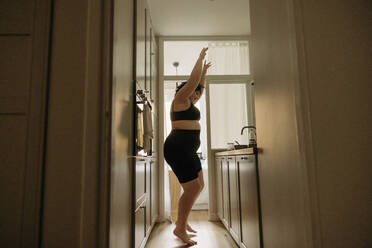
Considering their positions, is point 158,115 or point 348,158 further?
point 158,115

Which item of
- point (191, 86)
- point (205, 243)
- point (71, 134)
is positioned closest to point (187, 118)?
point (191, 86)

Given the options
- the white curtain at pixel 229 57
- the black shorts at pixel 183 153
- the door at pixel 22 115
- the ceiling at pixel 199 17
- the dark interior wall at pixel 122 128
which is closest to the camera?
the door at pixel 22 115

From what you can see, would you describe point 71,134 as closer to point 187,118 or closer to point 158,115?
point 187,118

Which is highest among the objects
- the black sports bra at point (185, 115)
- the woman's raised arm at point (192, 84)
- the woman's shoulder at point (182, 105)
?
the woman's raised arm at point (192, 84)

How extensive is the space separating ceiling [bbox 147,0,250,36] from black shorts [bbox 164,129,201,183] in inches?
64.0

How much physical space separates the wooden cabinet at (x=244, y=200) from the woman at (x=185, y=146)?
0.33 m

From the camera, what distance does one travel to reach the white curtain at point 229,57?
12.2ft

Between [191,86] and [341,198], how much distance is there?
1.48 m

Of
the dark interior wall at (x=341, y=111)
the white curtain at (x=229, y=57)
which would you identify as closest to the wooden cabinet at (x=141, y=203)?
the dark interior wall at (x=341, y=111)

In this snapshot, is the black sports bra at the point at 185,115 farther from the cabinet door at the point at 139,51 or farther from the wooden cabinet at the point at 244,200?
the wooden cabinet at the point at 244,200

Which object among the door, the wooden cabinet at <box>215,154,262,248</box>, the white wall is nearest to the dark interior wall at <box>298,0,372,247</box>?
the white wall

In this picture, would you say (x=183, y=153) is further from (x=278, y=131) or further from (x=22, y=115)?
(x=22, y=115)

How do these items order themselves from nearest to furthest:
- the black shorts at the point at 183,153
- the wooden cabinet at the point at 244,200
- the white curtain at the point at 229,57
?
the wooden cabinet at the point at 244,200
the black shorts at the point at 183,153
the white curtain at the point at 229,57

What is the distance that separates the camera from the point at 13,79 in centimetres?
103
